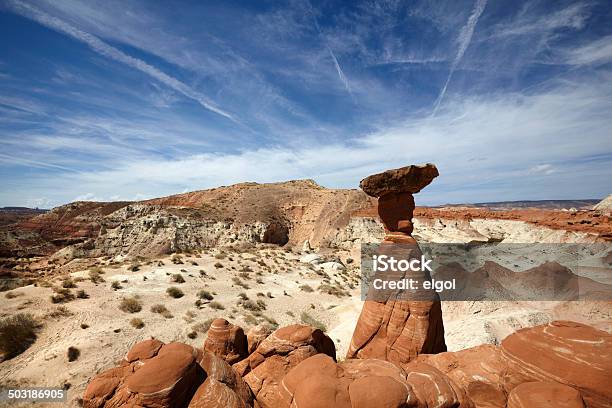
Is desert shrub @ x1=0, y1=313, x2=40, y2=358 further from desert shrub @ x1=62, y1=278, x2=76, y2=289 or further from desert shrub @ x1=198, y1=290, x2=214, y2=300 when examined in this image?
desert shrub @ x1=198, y1=290, x2=214, y2=300

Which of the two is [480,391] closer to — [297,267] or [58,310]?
[58,310]

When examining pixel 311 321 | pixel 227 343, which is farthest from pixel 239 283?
pixel 227 343

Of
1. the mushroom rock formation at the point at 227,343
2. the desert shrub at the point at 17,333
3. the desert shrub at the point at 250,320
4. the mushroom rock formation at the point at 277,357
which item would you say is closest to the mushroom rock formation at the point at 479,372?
the mushroom rock formation at the point at 277,357

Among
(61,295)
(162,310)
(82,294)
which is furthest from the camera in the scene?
(82,294)

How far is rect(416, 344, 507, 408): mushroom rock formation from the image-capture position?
5828 mm

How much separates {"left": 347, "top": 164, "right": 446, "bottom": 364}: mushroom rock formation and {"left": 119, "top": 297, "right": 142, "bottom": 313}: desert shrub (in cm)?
1152

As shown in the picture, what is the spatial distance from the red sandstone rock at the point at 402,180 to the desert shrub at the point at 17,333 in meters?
14.2

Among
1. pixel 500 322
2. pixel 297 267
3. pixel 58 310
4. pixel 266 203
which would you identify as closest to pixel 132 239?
pixel 266 203

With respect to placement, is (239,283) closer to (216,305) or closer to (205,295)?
(205,295)

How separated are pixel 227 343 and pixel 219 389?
10.9 feet

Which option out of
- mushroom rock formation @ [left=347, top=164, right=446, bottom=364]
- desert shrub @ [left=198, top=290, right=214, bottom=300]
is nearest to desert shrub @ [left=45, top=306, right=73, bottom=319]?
desert shrub @ [left=198, top=290, right=214, bottom=300]

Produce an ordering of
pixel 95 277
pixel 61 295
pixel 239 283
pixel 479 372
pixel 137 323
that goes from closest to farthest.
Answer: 1. pixel 479 372
2. pixel 137 323
3. pixel 61 295
4. pixel 95 277
5. pixel 239 283

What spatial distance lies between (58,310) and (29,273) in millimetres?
31490

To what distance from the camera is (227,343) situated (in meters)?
9.54
